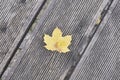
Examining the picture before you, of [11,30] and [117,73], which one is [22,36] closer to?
[11,30]

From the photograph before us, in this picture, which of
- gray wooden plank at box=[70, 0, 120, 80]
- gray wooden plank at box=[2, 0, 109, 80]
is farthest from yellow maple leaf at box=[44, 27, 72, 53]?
gray wooden plank at box=[70, 0, 120, 80]

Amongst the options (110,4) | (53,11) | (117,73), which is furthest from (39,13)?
(117,73)

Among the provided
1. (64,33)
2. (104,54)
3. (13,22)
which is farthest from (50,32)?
(104,54)

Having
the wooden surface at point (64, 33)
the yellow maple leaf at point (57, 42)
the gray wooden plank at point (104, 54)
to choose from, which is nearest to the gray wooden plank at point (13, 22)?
the wooden surface at point (64, 33)

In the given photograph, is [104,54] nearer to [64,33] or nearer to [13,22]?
[64,33]

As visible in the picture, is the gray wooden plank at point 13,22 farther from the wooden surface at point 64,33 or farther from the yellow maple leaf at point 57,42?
the yellow maple leaf at point 57,42

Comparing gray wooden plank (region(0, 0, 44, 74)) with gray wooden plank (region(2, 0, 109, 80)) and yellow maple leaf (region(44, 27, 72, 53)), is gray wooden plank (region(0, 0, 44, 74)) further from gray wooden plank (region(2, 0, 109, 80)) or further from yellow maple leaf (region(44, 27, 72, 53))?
yellow maple leaf (region(44, 27, 72, 53))
